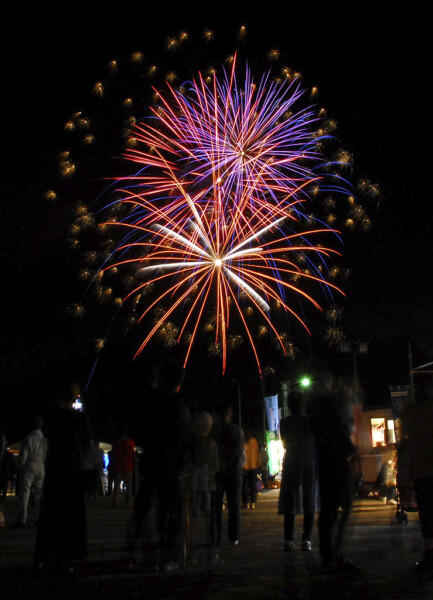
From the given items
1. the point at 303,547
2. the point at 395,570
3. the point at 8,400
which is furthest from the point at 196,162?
the point at 8,400

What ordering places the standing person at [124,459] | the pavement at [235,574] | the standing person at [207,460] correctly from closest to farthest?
1. the pavement at [235,574]
2. the standing person at [207,460]
3. the standing person at [124,459]

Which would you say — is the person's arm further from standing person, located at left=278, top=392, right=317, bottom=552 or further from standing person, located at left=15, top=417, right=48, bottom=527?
standing person, located at left=278, top=392, right=317, bottom=552

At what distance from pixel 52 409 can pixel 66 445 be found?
387 millimetres

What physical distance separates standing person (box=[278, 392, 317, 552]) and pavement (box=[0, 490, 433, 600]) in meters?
0.50

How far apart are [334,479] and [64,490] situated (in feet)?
8.63

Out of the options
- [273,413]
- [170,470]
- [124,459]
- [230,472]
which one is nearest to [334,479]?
[170,470]

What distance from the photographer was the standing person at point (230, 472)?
9.07 m

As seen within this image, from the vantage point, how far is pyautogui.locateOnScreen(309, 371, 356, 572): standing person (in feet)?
22.0

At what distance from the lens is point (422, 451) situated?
23.4 ft

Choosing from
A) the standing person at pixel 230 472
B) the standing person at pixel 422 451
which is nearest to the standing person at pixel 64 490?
the standing person at pixel 230 472

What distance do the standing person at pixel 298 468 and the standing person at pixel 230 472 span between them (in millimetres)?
692

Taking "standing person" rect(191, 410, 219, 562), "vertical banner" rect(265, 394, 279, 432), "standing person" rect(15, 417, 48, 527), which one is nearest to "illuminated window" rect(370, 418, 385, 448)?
"vertical banner" rect(265, 394, 279, 432)

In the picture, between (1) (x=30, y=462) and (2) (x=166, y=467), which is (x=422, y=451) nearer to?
(2) (x=166, y=467)

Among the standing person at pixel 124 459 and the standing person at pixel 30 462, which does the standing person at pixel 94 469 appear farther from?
the standing person at pixel 30 462
